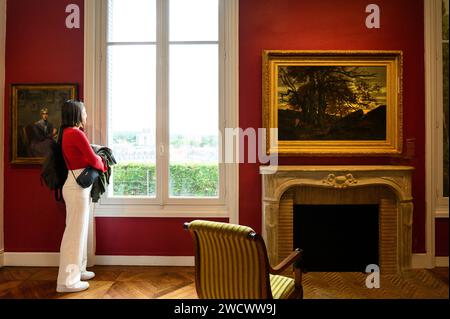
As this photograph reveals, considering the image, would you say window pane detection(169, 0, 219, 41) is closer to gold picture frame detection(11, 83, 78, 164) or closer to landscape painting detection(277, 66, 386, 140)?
landscape painting detection(277, 66, 386, 140)

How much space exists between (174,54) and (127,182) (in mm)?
1577

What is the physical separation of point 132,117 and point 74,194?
120 cm

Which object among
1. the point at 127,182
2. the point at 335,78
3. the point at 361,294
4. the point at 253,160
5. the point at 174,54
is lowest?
the point at 361,294

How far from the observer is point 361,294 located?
8.87 ft

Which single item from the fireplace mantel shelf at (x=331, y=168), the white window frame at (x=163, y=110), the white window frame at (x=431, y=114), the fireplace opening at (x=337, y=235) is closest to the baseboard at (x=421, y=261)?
the white window frame at (x=431, y=114)

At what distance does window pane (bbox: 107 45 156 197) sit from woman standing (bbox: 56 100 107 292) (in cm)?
79

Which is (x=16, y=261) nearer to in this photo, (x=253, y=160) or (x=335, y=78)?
(x=253, y=160)

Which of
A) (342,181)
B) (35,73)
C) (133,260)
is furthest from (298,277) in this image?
(35,73)

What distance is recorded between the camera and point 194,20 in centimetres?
354

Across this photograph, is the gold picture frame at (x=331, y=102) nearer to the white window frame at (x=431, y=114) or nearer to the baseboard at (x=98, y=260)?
the white window frame at (x=431, y=114)
